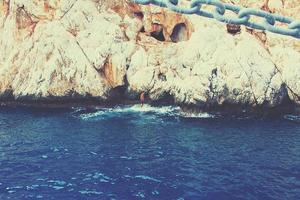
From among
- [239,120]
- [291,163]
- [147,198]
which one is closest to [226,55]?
[239,120]

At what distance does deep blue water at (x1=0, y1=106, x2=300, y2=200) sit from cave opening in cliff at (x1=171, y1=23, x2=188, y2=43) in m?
12.5

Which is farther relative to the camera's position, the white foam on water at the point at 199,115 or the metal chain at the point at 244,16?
the white foam on water at the point at 199,115

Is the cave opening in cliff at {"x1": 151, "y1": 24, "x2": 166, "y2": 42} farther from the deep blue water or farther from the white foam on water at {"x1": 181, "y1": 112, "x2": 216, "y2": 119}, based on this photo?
the white foam on water at {"x1": 181, "y1": 112, "x2": 216, "y2": 119}

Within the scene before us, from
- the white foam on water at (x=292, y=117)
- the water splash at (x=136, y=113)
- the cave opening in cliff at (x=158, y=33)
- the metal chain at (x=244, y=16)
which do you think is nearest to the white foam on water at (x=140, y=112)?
the water splash at (x=136, y=113)

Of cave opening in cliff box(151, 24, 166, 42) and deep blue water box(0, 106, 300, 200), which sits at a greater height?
cave opening in cliff box(151, 24, 166, 42)

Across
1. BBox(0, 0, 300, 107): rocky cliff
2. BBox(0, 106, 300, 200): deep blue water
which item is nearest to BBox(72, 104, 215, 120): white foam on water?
BBox(0, 106, 300, 200): deep blue water

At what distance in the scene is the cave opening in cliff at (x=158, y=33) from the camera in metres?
69.6

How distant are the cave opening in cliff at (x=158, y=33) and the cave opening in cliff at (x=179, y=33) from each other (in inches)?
67.0

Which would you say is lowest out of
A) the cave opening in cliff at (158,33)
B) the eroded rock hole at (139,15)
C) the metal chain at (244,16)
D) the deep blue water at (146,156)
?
the deep blue water at (146,156)

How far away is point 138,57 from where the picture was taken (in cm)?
6606

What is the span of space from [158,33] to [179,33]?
3.36m

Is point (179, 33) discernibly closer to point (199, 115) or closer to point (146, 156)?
point (199, 115)

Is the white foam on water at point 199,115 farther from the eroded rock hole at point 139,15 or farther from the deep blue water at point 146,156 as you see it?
the eroded rock hole at point 139,15

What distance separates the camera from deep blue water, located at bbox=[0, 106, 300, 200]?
37594mm
